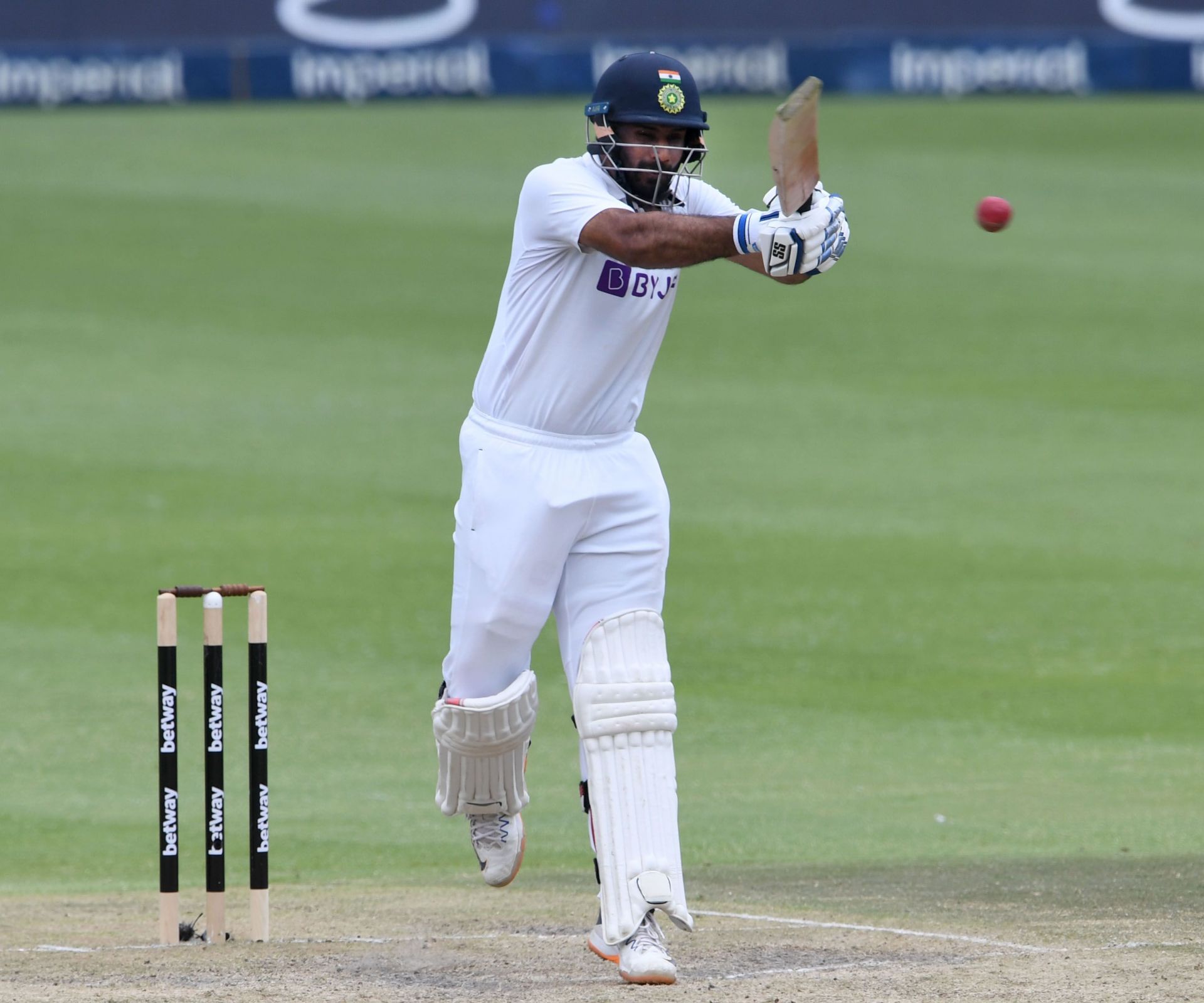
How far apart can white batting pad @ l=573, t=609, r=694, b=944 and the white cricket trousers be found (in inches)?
3.3

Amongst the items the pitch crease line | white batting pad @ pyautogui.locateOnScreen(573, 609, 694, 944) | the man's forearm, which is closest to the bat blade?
the man's forearm

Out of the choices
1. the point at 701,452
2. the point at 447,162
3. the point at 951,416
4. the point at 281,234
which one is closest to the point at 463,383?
the point at 701,452

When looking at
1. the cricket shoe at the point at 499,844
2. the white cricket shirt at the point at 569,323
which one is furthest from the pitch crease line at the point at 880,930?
the white cricket shirt at the point at 569,323

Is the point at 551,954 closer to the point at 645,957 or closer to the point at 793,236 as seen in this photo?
the point at 645,957

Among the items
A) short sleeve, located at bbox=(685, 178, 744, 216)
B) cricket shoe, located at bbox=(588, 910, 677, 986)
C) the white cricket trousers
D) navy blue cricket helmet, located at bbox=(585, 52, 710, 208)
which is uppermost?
navy blue cricket helmet, located at bbox=(585, 52, 710, 208)

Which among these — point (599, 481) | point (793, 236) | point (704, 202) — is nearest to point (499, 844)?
point (599, 481)

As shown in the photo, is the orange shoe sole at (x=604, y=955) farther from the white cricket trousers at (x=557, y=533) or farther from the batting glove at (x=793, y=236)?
the batting glove at (x=793, y=236)

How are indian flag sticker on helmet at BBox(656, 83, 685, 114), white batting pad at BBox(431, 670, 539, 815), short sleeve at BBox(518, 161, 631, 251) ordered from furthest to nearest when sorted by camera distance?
white batting pad at BBox(431, 670, 539, 815) → indian flag sticker on helmet at BBox(656, 83, 685, 114) → short sleeve at BBox(518, 161, 631, 251)

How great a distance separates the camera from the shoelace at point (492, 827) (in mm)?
5500

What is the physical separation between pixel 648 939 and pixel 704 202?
1.74 meters

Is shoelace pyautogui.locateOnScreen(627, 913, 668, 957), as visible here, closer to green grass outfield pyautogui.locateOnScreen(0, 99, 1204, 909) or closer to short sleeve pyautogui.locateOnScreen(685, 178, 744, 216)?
green grass outfield pyautogui.locateOnScreen(0, 99, 1204, 909)

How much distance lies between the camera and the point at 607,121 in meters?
4.91

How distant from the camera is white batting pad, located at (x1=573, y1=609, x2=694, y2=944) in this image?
475 cm

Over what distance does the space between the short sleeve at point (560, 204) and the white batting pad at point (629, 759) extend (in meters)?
0.88
